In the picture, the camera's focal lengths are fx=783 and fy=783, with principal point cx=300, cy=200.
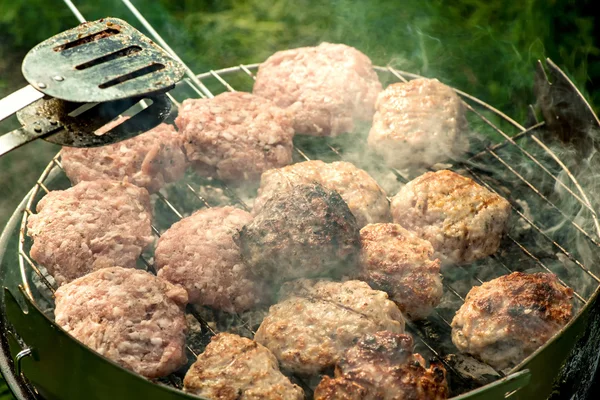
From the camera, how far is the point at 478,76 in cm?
669

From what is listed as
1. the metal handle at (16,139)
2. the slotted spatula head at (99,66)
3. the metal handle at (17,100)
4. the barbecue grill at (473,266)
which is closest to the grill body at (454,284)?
the barbecue grill at (473,266)

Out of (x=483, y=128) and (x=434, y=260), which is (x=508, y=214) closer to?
(x=434, y=260)

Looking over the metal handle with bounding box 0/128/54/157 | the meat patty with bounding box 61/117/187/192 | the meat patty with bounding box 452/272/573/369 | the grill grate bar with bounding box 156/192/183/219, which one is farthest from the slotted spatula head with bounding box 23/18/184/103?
the meat patty with bounding box 452/272/573/369

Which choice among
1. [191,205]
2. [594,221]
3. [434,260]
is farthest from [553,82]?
[191,205]

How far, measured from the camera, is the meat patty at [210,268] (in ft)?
12.1

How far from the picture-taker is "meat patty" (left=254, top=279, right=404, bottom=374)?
3.31m

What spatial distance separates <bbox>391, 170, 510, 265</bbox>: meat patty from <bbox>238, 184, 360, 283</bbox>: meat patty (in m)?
0.46

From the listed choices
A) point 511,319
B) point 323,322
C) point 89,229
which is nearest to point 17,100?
point 89,229

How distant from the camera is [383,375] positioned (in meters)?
3.11

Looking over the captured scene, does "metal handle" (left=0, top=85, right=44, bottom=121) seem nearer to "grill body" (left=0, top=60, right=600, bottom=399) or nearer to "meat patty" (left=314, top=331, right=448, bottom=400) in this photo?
"grill body" (left=0, top=60, right=600, bottom=399)

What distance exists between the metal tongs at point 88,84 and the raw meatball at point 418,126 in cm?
136

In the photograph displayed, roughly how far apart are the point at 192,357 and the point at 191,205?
1.16 meters

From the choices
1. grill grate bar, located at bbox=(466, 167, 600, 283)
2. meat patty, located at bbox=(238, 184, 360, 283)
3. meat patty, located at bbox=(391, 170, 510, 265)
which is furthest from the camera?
grill grate bar, located at bbox=(466, 167, 600, 283)

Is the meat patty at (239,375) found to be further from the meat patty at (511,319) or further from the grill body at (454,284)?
the meat patty at (511,319)
